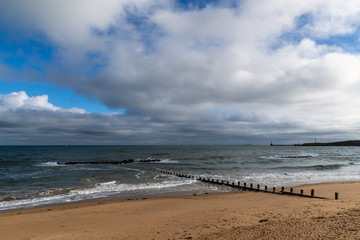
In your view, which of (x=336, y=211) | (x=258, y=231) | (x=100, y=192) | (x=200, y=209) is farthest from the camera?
(x=100, y=192)

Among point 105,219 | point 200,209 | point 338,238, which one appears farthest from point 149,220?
point 338,238

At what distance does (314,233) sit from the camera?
8.21 metres

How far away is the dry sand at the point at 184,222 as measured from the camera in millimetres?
8727

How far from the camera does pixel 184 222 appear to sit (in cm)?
1109

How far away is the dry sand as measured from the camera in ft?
28.6

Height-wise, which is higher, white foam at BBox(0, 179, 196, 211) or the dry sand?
the dry sand

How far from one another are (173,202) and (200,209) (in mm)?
3375

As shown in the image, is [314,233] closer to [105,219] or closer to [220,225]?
[220,225]

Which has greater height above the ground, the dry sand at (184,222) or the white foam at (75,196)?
the dry sand at (184,222)

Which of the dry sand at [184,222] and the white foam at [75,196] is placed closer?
the dry sand at [184,222]

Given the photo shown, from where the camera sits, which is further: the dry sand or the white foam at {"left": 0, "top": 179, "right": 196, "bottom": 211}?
the white foam at {"left": 0, "top": 179, "right": 196, "bottom": 211}

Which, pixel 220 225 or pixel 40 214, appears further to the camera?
pixel 40 214

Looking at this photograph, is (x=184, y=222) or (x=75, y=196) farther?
(x=75, y=196)

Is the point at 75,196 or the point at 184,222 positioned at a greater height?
the point at 184,222
